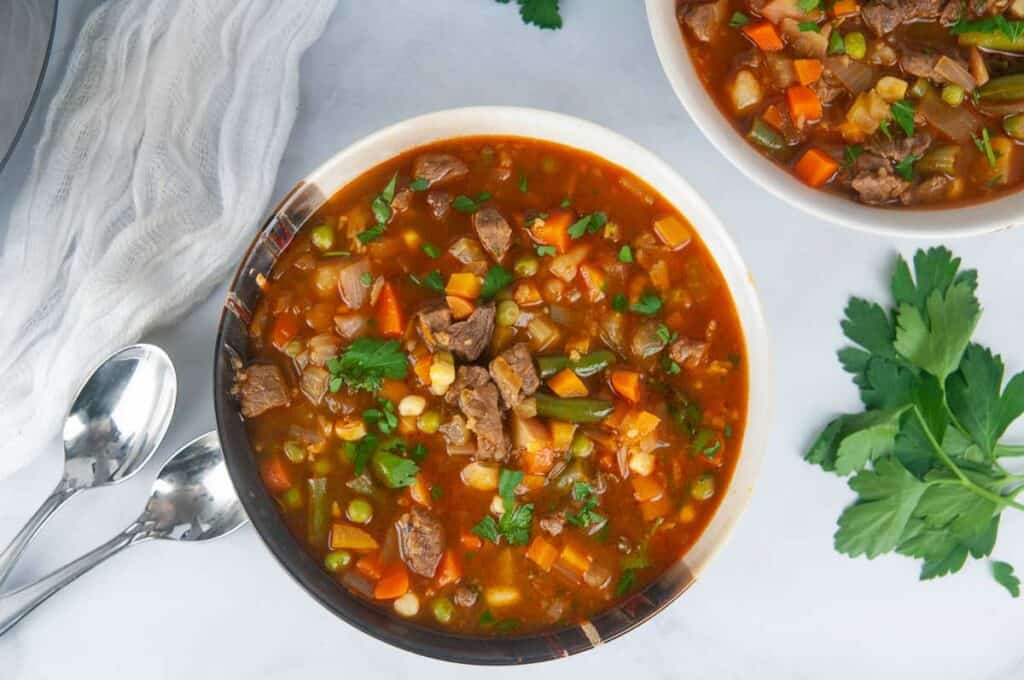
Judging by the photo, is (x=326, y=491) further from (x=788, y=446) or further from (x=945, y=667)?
(x=945, y=667)

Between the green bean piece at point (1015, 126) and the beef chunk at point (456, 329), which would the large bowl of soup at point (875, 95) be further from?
the beef chunk at point (456, 329)

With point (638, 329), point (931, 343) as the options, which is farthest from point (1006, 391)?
point (638, 329)

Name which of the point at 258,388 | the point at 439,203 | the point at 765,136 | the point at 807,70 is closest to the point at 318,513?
A: the point at 258,388

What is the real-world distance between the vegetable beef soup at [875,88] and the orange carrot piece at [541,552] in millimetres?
1640

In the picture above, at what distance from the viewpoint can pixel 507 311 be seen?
329 centimetres

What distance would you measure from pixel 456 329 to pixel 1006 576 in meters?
2.64

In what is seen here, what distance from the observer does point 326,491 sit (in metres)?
3.34

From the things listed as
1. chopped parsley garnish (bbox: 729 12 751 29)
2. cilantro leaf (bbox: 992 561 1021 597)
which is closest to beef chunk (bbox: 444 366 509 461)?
chopped parsley garnish (bbox: 729 12 751 29)

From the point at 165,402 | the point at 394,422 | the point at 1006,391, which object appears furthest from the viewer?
the point at 1006,391

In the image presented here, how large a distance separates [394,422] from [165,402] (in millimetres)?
962

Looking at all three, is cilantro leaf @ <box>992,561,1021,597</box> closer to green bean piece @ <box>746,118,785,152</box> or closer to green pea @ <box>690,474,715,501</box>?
green pea @ <box>690,474,715,501</box>

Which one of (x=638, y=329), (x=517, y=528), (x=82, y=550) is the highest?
(x=638, y=329)

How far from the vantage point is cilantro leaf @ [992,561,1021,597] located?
13.1 feet

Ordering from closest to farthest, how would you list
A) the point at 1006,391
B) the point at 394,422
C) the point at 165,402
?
the point at 394,422 → the point at 165,402 → the point at 1006,391
